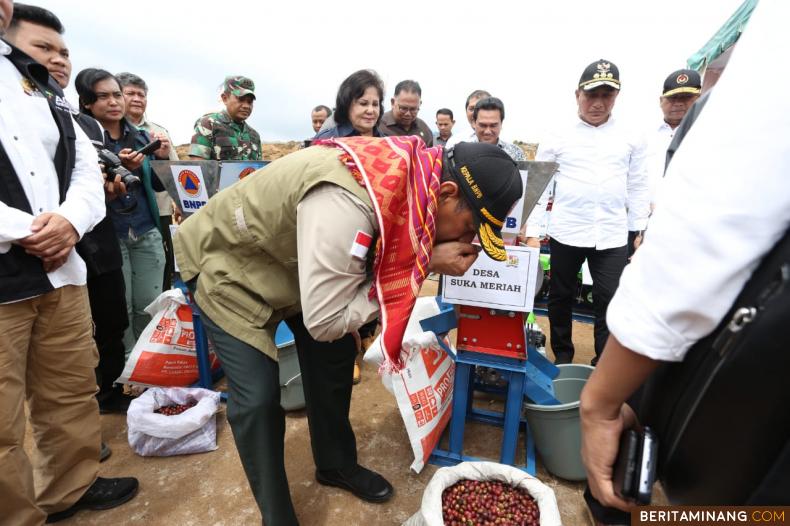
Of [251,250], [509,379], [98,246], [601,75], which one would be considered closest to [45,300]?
[98,246]

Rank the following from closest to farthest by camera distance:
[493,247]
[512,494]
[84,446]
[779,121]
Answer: [779,121], [493,247], [512,494], [84,446]

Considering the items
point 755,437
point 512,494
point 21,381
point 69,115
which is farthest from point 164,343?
point 755,437

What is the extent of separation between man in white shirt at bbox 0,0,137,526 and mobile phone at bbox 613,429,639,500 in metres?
1.85

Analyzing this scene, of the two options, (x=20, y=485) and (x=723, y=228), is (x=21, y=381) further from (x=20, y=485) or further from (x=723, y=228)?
(x=723, y=228)

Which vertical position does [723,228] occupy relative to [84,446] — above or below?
above

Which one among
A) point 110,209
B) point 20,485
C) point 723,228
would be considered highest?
point 723,228

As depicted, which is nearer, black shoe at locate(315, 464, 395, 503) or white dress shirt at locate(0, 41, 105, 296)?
white dress shirt at locate(0, 41, 105, 296)

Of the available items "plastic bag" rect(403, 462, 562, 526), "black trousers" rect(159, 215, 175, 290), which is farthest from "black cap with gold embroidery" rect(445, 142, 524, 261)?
"black trousers" rect(159, 215, 175, 290)

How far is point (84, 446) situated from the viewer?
1.82 m

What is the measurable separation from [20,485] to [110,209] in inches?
61.8

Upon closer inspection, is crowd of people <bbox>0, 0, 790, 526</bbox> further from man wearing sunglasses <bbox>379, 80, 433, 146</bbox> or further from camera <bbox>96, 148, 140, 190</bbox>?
man wearing sunglasses <bbox>379, 80, 433, 146</bbox>

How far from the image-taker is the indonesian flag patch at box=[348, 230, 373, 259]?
126 cm

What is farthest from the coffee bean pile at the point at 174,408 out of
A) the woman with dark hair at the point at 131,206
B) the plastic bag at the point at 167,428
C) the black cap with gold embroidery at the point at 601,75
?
the black cap with gold embroidery at the point at 601,75

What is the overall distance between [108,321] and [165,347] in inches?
14.4
